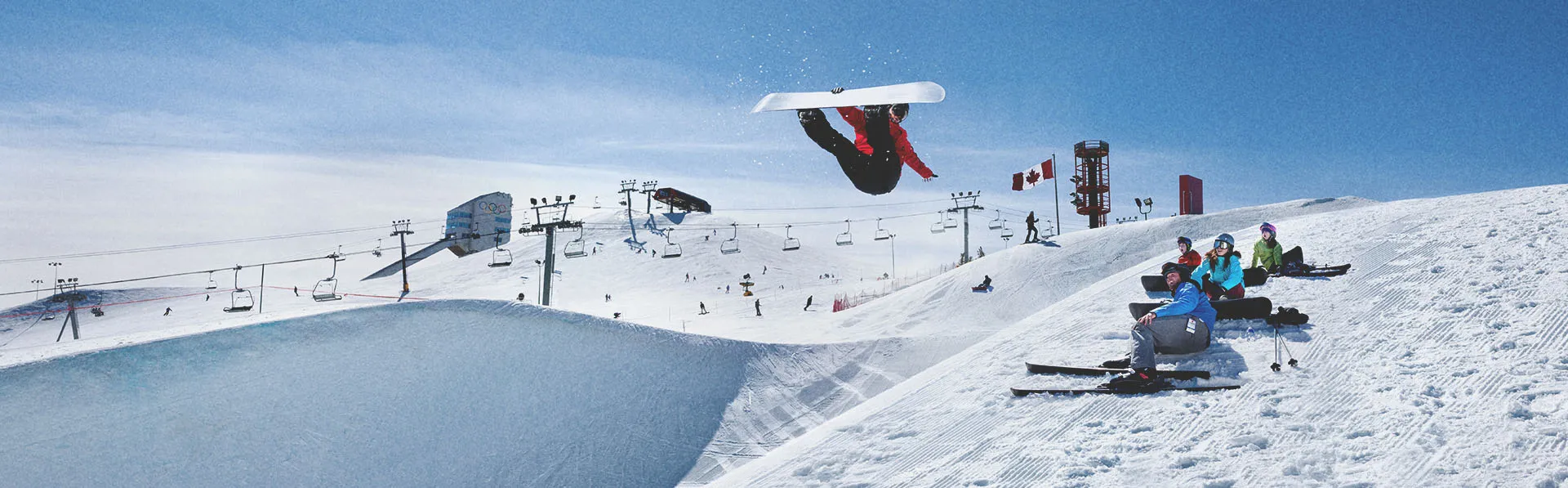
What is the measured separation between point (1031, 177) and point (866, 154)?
28229 mm

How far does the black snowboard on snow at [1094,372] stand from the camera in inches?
336

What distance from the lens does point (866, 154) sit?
10164 mm

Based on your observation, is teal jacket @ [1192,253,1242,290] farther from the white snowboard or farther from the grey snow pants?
the white snowboard

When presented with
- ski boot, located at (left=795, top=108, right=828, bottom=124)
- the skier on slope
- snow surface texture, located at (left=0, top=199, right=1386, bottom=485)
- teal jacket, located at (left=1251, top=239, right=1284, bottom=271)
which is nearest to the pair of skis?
the skier on slope

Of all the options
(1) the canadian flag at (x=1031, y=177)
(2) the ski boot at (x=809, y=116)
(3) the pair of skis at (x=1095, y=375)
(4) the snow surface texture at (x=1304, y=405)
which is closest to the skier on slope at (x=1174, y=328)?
(3) the pair of skis at (x=1095, y=375)

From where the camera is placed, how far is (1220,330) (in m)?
10.2

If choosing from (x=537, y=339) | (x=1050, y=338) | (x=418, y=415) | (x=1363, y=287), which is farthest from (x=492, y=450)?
(x=1363, y=287)

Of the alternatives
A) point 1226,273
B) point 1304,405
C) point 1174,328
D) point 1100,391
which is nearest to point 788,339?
point 1226,273

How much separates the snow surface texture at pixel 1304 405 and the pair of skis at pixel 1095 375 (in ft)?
0.40

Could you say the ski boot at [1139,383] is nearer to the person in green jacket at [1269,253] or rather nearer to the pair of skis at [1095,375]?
the pair of skis at [1095,375]

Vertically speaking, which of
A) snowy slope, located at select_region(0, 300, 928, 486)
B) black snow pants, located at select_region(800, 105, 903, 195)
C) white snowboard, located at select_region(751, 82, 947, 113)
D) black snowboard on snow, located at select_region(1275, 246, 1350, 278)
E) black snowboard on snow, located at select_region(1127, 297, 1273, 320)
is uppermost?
white snowboard, located at select_region(751, 82, 947, 113)

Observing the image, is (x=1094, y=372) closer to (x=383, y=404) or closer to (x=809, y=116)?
(x=809, y=116)

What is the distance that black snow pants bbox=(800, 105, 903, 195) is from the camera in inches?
396

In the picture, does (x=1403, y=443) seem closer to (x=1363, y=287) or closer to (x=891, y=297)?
(x=1363, y=287)
